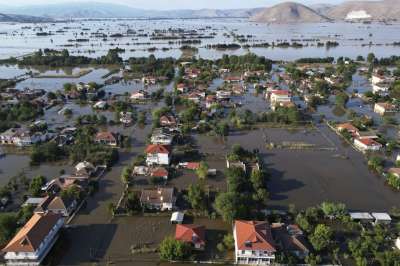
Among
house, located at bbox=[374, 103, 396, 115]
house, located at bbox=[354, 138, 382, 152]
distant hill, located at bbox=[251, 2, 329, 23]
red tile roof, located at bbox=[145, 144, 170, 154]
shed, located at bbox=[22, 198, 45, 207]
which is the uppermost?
distant hill, located at bbox=[251, 2, 329, 23]

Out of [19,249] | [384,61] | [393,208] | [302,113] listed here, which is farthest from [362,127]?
[384,61]

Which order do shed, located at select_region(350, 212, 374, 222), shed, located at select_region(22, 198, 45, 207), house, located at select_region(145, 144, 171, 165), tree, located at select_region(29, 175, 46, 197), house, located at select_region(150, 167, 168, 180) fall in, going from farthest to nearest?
house, located at select_region(145, 144, 171, 165) < house, located at select_region(150, 167, 168, 180) < tree, located at select_region(29, 175, 46, 197) < shed, located at select_region(22, 198, 45, 207) < shed, located at select_region(350, 212, 374, 222)

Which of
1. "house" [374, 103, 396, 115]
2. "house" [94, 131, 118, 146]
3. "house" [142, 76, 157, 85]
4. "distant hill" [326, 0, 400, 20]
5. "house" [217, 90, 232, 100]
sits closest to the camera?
"house" [94, 131, 118, 146]

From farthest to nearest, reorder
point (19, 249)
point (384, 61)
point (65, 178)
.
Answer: point (384, 61) < point (65, 178) < point (19, 249)

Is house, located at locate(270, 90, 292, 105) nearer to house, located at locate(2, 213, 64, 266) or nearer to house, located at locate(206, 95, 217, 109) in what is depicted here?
house, located at locate(206, 95, 217, 109)

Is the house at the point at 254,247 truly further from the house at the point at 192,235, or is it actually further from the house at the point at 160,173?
the house at the point at 160,173

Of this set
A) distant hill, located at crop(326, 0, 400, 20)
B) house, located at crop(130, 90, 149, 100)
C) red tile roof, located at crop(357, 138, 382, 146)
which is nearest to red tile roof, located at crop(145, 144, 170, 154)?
red tile roof, located at crop(357, 138, 382, 146)

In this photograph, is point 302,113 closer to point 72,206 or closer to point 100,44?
point 72,206

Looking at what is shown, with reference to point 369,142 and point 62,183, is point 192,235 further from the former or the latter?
point 369,142
